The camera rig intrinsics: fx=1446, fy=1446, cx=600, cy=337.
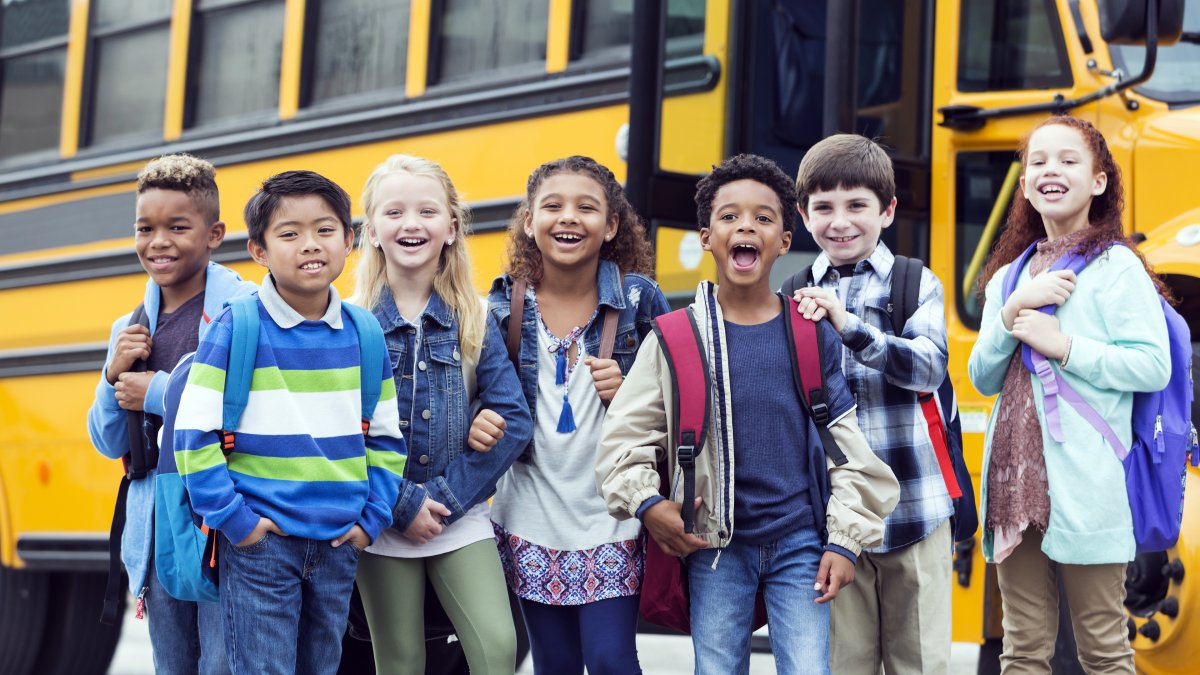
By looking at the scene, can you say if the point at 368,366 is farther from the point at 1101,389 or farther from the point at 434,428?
the point at 1101,389

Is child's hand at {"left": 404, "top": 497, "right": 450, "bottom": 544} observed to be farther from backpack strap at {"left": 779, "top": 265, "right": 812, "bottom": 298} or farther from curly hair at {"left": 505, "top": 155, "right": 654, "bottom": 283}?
backpack strap at {"left": 779, "top": 265, "right": 812, "bottom": 298}

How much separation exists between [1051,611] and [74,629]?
3.76m

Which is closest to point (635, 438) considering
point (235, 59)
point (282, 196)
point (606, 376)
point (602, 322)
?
point (606, 376)

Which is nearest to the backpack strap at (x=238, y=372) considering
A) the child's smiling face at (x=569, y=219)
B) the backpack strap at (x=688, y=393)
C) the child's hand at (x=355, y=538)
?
the child's hand at (x=355, y=538)

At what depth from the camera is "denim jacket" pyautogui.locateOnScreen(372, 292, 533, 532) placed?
8.20ft

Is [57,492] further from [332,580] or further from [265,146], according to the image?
[332,580]

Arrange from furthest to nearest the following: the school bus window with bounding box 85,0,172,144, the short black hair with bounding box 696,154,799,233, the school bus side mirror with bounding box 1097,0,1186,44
Result: the school bus window with bounding box 85,0,172,144, the school bus side mirror with bounding box 1097,0,1186,44, the short black hair with bounding box 696,154,799,233

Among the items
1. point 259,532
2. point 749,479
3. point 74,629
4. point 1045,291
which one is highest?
point 1045,291

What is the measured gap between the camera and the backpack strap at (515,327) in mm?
2600

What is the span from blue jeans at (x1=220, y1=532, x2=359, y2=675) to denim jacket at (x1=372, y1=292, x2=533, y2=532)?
0.62ft

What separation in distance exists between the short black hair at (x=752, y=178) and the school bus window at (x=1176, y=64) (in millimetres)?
1314

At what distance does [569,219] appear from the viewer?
2580mm

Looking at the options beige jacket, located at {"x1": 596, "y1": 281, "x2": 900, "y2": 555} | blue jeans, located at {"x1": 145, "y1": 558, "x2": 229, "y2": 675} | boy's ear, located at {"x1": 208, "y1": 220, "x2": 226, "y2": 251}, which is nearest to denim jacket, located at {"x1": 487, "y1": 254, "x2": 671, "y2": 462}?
beige jacket, located at {"x1": 596, "y1": 281, "x2": 900, "y2": 555}

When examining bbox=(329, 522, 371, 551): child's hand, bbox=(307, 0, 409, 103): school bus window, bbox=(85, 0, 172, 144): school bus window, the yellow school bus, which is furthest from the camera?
bbox=(85, 0, 172, 144): school bus window
